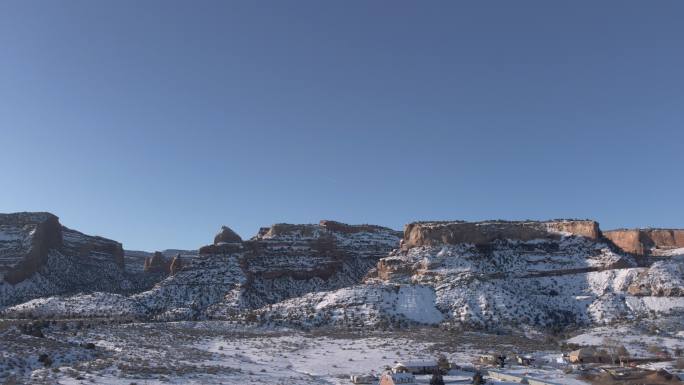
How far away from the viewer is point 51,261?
12519 cm

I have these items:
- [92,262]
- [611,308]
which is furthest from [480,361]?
[92,262]

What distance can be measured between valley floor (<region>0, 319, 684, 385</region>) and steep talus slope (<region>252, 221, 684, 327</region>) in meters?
5.54

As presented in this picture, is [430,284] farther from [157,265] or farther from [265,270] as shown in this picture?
[157,265]

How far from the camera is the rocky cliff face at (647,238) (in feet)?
421

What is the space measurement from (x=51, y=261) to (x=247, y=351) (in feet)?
274

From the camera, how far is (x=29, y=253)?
380ft

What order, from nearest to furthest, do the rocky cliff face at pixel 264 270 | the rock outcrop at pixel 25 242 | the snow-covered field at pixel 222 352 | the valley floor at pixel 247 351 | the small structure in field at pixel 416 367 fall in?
1. the snow-covered field at pixel 222 352
2. the valley floor at pixel 247 351
3. the small structure in field at pixel 416 367
4. the rocky cliff face at pixel 264 270
5. the rock outcrop at pixel 25 242

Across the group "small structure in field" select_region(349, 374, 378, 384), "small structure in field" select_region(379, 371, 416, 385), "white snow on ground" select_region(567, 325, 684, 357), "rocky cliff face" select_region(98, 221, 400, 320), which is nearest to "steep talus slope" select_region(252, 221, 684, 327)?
"white snow on ground" select_region(567, 325, 684, 357)

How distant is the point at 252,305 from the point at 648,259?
62639mm

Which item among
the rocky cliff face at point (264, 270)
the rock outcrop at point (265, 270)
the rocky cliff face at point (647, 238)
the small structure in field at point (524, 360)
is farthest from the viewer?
the rocky cliff face at point (647, 238)

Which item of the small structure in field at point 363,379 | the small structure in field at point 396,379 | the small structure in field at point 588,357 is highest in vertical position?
the small structure in field at point 588,357

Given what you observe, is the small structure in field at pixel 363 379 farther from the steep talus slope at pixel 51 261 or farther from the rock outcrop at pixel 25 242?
the rock outcrop at pixel 25 242

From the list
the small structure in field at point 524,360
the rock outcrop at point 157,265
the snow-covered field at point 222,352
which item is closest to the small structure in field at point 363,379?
the snow-covered field at point 222,352

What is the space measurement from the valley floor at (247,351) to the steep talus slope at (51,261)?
4357 centimetres
